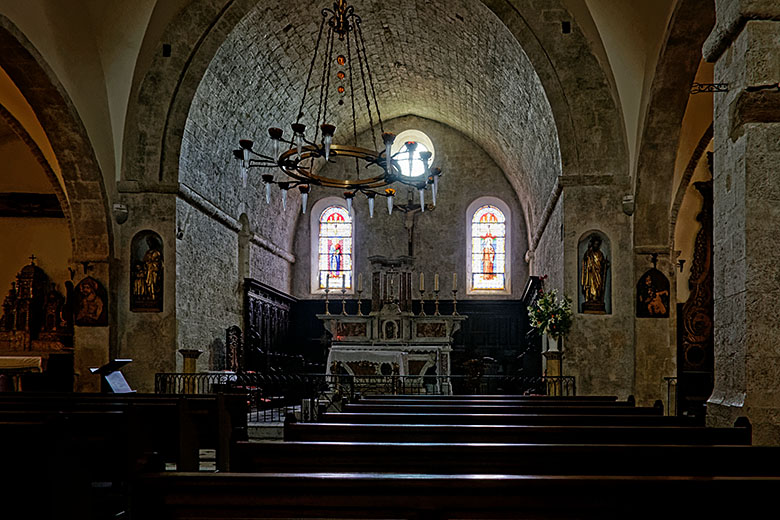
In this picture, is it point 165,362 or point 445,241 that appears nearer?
point 165,362

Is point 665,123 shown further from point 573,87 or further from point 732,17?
point 732,17

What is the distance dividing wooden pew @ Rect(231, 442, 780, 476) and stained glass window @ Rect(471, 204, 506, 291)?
17.8 metres

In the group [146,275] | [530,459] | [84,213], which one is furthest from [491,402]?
[84,213]

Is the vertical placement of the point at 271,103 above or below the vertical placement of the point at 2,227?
above

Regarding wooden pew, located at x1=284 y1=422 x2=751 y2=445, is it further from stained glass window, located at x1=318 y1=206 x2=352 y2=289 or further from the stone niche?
stained glass window, located at x1=318 y1=206 x2=352 y2=289

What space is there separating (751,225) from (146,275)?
9.78 meters

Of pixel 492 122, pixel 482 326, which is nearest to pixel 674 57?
pixel 492 122

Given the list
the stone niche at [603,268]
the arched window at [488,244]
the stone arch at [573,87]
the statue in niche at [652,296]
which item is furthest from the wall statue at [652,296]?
the arched window at [488,244]

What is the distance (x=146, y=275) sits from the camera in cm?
1234

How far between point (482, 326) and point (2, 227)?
11630 millimetres

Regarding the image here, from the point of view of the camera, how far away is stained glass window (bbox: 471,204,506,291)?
69.8 ft

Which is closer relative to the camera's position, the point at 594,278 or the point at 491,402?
the point at 491,402

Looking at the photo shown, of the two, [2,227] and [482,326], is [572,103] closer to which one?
[482,326]

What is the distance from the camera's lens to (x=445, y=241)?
21.3 meters
